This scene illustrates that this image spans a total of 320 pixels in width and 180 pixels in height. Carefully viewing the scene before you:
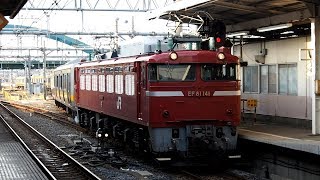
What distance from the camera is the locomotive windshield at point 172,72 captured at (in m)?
12.4

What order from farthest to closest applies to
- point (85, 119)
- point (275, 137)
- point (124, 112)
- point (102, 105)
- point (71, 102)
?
point (71, 102)
point (85, 119)
point (102, 105)
point (124, 112)
point (275, 137)

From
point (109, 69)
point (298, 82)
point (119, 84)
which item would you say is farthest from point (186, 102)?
point (298, 82)

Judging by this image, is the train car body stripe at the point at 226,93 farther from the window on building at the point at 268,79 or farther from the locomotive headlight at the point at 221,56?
the window on building at the point at 268,79

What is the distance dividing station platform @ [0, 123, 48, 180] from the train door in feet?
8.94

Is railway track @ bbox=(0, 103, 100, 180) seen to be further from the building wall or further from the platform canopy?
the building wall

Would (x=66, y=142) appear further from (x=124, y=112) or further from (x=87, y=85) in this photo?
(x=124, y=112)

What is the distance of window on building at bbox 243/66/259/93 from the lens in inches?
719

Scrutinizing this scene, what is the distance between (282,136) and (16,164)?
263 inches

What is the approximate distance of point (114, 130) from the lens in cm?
1628

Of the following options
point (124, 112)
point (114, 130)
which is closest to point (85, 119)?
point (114, 130)

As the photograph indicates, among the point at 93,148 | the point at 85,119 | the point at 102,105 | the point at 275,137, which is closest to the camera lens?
the point at 275,137

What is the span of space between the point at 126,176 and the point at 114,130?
14.5 feet

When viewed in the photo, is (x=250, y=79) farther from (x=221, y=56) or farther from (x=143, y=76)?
(x=143, y=76)

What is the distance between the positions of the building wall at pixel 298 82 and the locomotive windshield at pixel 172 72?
4047mm
